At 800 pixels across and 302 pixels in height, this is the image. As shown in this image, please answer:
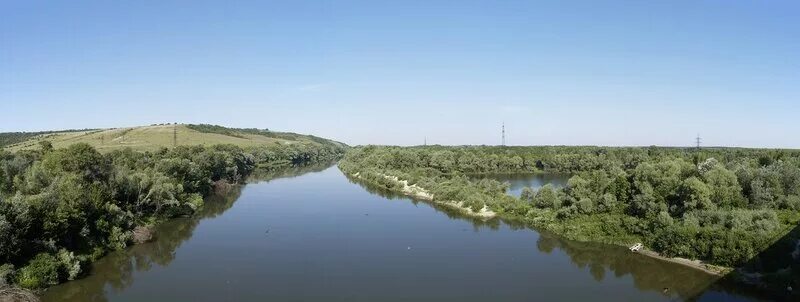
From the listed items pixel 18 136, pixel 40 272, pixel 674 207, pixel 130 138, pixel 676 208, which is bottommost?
pixel 40 272

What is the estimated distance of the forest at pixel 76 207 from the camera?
32.9 metres

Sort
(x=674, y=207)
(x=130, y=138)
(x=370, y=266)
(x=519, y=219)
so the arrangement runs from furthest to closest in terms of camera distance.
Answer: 1. (x=130, y=138)
2. (x=519, y=219)
3. (x=674, y=207)
4. (x=370, y=266)

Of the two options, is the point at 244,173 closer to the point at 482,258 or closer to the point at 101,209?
the point at 101,209

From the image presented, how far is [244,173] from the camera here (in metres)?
116

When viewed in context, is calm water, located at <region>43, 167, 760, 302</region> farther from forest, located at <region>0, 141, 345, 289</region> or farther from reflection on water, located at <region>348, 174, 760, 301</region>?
forest, located at <region>0, 141, 345, 289</region>

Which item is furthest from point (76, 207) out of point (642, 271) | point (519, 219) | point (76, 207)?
point (642, 271)

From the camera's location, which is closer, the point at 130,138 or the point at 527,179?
the point at 527,179

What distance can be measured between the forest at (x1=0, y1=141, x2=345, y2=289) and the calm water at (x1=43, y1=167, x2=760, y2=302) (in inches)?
64.2

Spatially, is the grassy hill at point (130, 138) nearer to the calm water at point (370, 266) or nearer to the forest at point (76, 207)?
the forest at point (76, 207)

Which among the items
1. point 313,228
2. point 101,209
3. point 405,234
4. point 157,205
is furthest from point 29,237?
point 405,234

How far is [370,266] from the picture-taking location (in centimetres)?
3956

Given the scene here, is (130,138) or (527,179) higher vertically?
(130,138)

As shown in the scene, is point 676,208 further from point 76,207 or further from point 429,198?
point 76,207

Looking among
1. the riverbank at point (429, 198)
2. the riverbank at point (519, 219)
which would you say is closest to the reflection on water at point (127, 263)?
the riverbank at point (429, 198)
